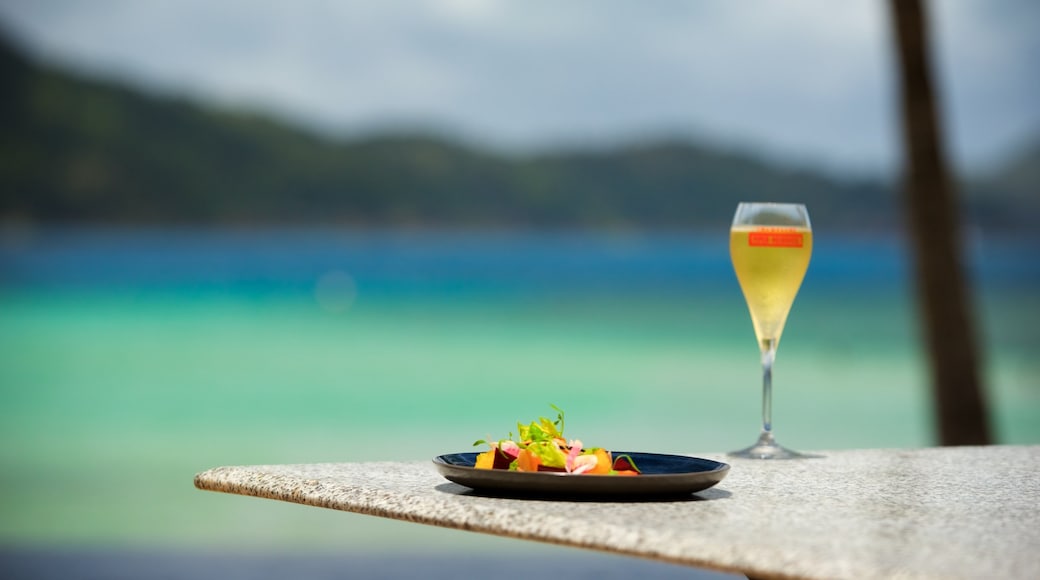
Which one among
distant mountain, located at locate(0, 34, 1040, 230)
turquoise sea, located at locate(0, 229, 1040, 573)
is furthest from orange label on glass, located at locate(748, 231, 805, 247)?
distant mountain, located at locate(0, 34, 1040, 230)

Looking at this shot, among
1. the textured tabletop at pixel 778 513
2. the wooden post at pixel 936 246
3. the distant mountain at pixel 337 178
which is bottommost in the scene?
the textured tabletop at pixel 778 513

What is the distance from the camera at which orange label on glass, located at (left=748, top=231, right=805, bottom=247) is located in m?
1.69

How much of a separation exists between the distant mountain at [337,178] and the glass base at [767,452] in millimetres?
53415

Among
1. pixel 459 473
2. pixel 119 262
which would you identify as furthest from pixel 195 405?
pixel 119 262

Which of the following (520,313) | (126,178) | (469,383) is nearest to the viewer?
(469,383)

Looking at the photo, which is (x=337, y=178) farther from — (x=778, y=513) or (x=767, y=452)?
(x=778, y=513)

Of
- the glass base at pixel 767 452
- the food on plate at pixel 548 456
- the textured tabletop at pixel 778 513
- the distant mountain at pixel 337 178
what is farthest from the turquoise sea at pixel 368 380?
the distant mountain at pixel 337 178

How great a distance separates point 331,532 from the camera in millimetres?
7863

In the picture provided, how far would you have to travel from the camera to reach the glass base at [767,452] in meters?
1.67

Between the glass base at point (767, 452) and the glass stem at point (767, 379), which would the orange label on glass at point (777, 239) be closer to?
the glass stem at point (767, 379)

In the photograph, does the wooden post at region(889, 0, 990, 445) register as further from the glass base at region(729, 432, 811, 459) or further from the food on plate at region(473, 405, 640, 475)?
the food on plate at region(473, 405, 640, 475)

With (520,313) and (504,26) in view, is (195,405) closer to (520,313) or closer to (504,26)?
(520,313)

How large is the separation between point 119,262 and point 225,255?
9.13 m

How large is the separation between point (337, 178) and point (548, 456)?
60228 millimetres
